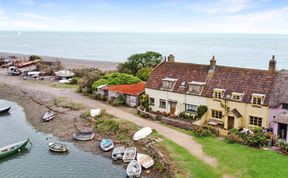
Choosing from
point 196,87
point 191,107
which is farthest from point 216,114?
point 196,87

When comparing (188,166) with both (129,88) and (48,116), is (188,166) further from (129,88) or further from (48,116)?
(48,116)

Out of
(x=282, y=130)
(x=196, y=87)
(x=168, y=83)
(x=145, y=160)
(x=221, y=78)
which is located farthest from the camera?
(x=168, y=83)

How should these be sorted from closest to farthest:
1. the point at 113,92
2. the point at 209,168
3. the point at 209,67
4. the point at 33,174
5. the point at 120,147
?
the point at 209,168 < the point at 33,174 < the point at 120,147 < the point at 209,67 < the point at 113,92

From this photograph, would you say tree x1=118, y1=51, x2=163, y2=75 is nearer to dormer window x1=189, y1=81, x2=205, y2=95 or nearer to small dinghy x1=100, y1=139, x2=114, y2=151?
dormer window x1=189, y1=81, x2=205, y2=95

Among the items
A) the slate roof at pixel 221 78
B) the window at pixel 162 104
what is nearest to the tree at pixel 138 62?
the slate roof at pixel 221 78

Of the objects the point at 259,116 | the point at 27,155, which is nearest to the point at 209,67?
the point at 259,116

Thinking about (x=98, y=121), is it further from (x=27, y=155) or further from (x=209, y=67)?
(x=209, y=67)
